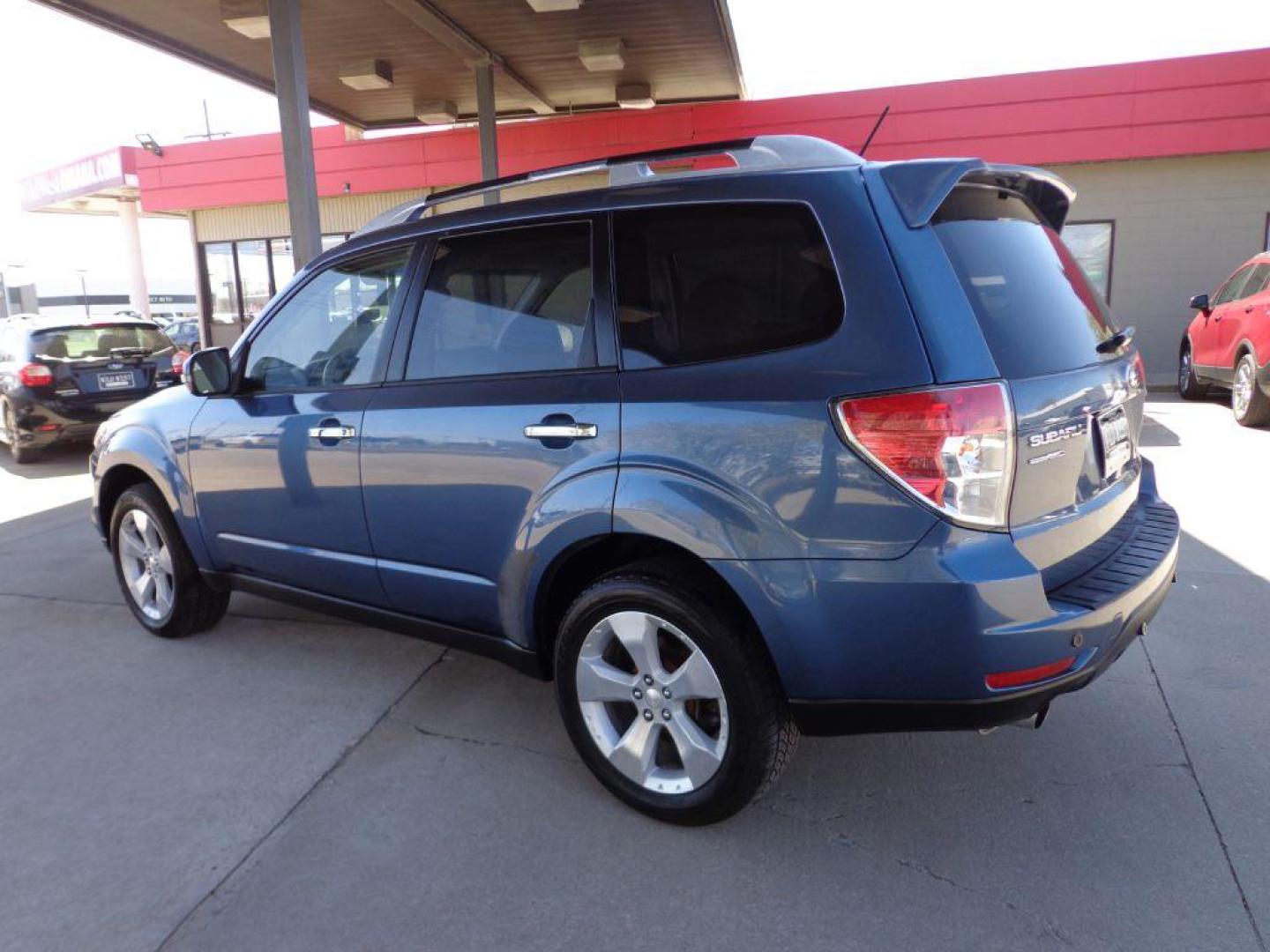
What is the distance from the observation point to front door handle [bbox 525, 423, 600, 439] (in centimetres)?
273

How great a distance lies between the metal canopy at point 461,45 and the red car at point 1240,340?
21.2 ft

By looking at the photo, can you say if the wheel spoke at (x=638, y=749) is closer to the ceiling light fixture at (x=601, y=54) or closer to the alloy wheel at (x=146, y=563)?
the alloy wheel at (x=146, y=563)

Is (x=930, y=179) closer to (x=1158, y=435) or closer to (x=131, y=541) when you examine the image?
(x=131, y=541)

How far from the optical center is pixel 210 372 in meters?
3.89

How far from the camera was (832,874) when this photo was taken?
2.57 metres

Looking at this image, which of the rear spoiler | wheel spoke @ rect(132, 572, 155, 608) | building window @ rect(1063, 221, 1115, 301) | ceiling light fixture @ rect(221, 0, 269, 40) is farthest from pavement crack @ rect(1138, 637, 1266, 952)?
building window @ rect(1063, 221, 1115, 301)

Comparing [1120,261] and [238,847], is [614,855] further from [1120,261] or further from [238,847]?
[1120,261]

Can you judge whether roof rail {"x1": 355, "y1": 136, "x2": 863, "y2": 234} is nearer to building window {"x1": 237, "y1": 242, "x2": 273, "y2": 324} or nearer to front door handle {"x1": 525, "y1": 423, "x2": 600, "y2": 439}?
front door handle {"x1": 525, "y1": 423, "x2": 600, "y2": 439}

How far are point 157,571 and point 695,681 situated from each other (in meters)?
3.12

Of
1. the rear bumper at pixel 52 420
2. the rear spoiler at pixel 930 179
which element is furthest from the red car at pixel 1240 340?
the rear bumper at pixel 52 420

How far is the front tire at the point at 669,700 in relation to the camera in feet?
8.39

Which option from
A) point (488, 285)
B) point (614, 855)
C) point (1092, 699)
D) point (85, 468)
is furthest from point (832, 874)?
point (85, 468)

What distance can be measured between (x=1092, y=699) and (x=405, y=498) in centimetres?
272

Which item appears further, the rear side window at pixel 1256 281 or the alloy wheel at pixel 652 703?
the rear side window at pixel 1256 281
